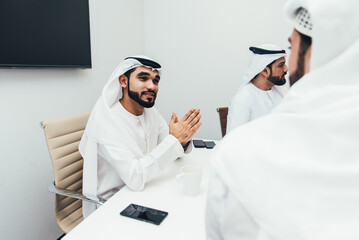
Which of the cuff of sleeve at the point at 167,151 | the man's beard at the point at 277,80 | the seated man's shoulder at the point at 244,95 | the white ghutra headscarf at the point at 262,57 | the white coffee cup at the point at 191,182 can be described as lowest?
the white coffee cup at the point at 191,182

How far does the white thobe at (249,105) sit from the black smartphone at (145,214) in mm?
1314

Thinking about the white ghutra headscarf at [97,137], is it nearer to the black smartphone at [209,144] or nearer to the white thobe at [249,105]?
the black smartphone at [209,144]

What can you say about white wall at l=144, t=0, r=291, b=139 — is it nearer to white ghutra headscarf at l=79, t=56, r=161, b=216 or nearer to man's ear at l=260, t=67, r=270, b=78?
man's ear at l=260, t=67, r=270, b=78

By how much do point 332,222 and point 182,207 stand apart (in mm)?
654

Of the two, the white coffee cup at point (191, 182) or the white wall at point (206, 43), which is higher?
the white wall at point (206, 43)

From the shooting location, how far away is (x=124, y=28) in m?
2.92

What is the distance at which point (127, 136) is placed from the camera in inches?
55.0

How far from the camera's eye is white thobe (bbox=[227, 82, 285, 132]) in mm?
2193

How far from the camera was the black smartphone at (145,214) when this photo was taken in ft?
3.05

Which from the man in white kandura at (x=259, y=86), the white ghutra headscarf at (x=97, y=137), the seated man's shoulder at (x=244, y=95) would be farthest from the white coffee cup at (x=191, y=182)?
the seated man's shoulder at (x=244, y=95)

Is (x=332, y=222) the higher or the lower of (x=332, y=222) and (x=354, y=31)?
the lower

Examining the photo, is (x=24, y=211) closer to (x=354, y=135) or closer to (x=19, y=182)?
(x=19, y=182)

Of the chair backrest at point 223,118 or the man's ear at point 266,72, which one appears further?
the chair backrest at point 223,118

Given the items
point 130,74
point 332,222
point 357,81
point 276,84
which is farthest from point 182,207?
point 276,84
